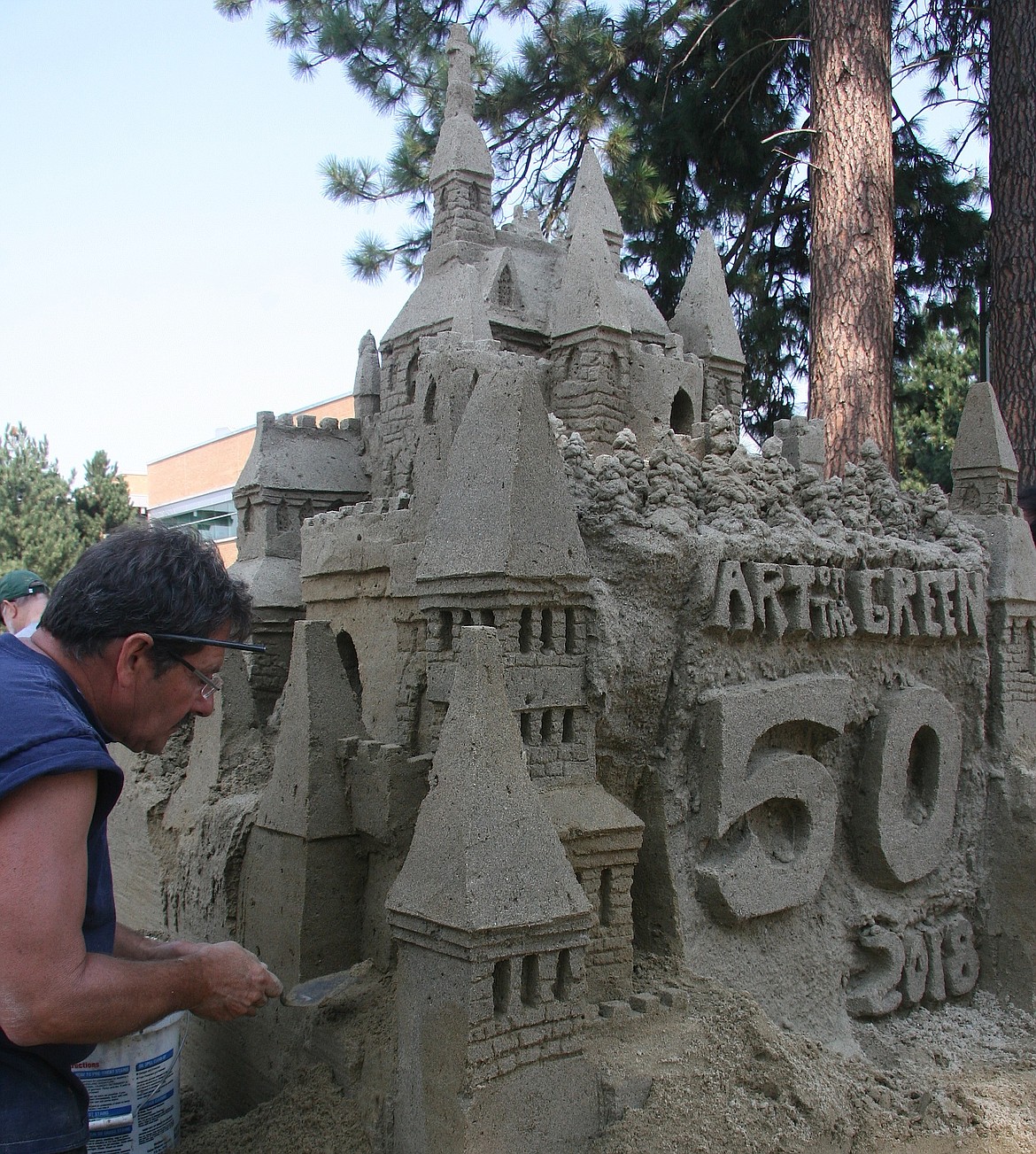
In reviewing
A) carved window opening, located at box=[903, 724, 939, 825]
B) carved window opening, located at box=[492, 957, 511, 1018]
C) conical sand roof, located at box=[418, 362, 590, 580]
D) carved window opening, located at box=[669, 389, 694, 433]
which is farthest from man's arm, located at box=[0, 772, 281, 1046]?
carved window opening, located at box=[669, 389, 694, 433]

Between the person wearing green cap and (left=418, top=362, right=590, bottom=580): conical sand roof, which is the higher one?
(left=418, top=362, right=590, bottom=580): conical sand roof

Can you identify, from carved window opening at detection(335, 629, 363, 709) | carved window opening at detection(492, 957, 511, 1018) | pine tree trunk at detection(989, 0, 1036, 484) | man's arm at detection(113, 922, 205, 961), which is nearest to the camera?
man's arm at detection(113, 922, 205, 961)

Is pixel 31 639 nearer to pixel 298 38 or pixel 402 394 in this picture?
pixel 402 394

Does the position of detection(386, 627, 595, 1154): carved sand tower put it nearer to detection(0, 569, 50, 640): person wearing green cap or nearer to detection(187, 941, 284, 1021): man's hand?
detection(187, 941, 284, 1021): man's hand

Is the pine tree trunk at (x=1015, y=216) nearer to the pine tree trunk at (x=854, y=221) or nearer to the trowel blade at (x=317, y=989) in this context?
the pine tree trunk at (x=854, y=221)

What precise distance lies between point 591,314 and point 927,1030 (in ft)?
18.6

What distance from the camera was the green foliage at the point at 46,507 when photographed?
22109 mm

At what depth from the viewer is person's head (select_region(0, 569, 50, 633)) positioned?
575cm

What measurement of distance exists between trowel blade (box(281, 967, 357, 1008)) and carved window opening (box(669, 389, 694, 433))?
18.7 ft

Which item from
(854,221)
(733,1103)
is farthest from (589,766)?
(854,221)

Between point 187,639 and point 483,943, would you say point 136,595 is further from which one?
point 483,943

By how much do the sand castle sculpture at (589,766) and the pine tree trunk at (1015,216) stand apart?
188 inches

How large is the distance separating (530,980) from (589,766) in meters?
1.17

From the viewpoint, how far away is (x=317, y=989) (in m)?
5.25
